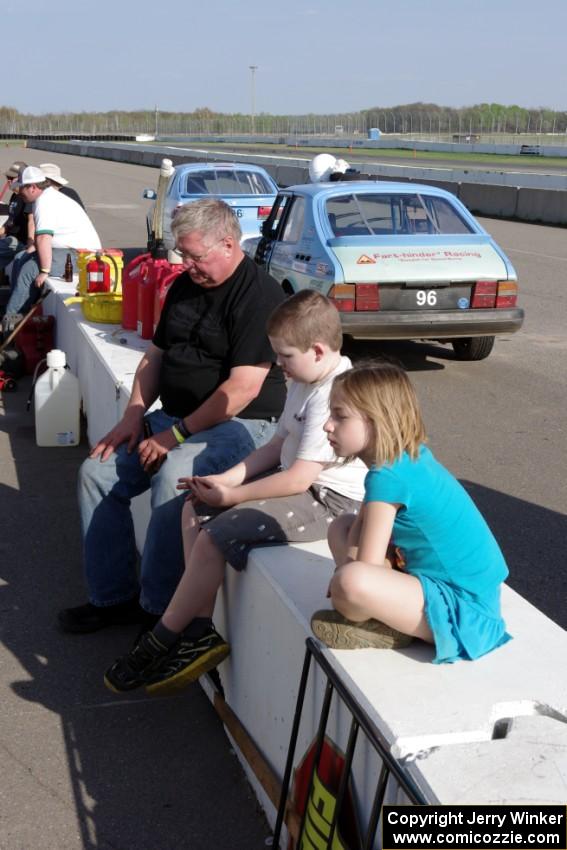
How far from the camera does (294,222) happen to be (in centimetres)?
980

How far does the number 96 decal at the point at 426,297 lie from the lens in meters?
8.92

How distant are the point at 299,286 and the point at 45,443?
9.92 feet

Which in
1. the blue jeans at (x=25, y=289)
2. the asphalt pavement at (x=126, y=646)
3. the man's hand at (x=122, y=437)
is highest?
the man's hand at (x=122, y=437)

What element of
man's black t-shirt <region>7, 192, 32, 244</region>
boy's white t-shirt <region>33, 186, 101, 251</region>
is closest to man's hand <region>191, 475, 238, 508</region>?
boy's white t-shirt <region>33, 186, 101, 251</region>

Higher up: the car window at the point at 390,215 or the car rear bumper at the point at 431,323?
the car window at the point at 390,215

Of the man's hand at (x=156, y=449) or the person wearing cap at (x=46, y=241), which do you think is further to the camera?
the person wearing cap at (x=46, y=241)

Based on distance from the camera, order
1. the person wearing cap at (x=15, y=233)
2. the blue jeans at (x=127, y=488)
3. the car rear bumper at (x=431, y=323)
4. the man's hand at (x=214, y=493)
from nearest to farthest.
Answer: the man's hand at (x=214, y=493) < the blue jeans at (x=127, y=488) < the car rear bumper at (x=431, y=323) < the person wearing cap at (x=15, y=233)

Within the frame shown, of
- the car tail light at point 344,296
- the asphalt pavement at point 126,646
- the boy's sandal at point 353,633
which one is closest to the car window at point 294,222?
the car tail light at point 344,296

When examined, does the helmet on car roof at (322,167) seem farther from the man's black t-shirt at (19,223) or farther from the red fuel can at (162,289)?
the red fuel can at (162,289)

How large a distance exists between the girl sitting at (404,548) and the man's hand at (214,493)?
0.85 m

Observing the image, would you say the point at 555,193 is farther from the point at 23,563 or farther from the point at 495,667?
the point at 495,667

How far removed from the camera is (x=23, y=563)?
17.0ft

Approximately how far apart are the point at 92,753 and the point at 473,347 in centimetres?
720

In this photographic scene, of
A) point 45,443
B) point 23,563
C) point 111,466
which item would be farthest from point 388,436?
point 45,443
